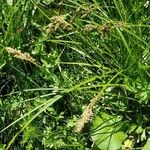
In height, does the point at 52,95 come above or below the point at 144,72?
below

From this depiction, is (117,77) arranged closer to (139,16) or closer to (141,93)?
(141,93)

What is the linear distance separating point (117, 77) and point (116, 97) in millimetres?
98

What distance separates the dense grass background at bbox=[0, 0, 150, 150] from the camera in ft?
5.86

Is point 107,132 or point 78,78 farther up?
point 78,78

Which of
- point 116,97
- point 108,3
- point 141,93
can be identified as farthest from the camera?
point 108,3

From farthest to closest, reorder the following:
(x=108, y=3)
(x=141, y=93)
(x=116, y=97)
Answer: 1. (x=108, y=3)
2. (x=116, y=97)
3. (x=141, y=93)

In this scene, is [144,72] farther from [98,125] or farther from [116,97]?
[98,125]

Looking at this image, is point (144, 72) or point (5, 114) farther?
point (5, 114)

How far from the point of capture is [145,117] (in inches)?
74.1

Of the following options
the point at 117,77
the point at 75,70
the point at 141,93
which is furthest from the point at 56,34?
the point at 141,93

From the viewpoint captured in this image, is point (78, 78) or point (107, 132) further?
point (78, 78)

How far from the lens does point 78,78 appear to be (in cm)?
204

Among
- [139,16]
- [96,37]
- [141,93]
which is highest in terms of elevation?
[139,16]

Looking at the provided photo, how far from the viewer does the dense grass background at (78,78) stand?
1.79m
